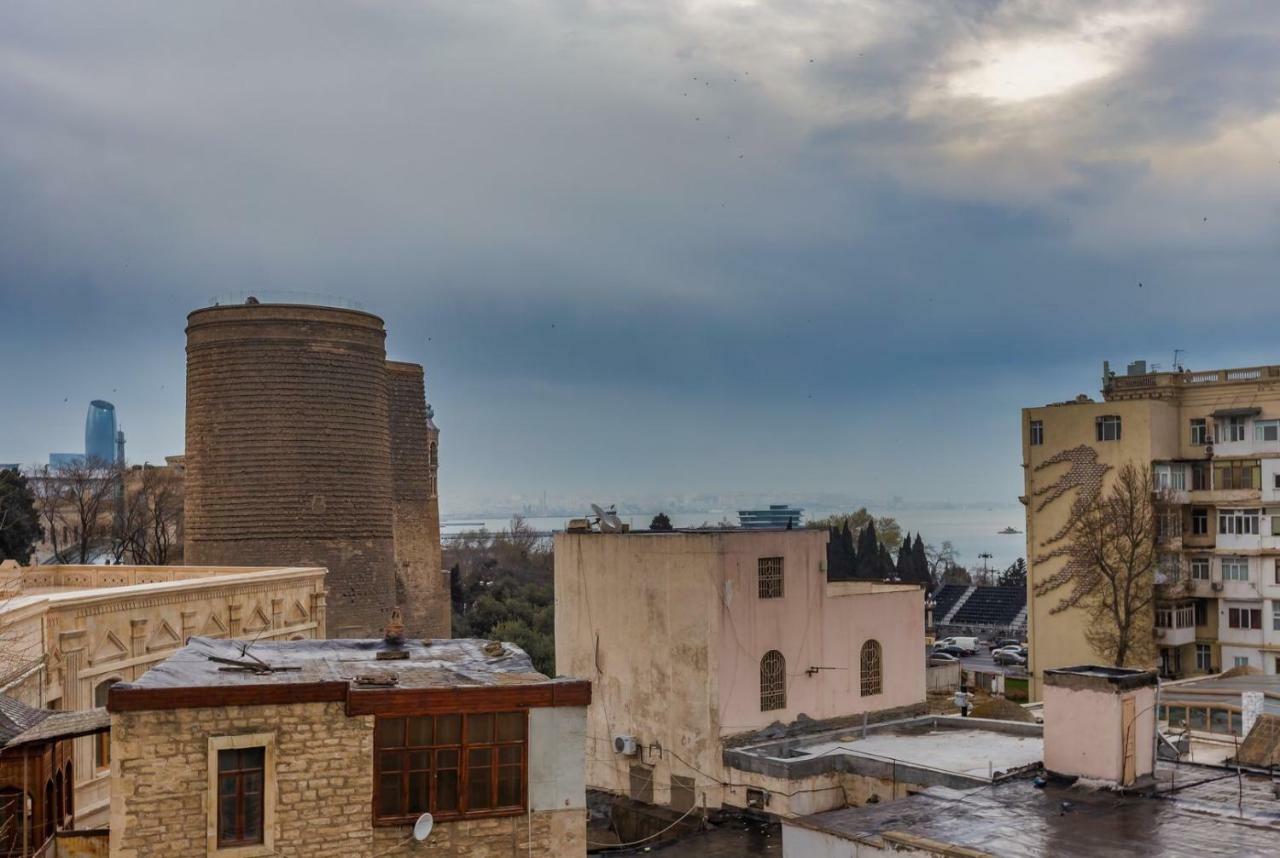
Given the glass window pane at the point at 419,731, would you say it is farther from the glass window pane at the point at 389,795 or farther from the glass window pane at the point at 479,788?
the glass window pane at the point at 479,788

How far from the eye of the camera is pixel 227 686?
37.3 ft

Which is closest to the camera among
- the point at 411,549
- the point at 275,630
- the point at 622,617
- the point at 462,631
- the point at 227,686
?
the point at 227,686

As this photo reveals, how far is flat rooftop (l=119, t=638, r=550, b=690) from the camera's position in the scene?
12.1 m

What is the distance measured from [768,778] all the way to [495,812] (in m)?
9.85

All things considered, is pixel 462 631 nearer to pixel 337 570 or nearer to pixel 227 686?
pixel 337 570

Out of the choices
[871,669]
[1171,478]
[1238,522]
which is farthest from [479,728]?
[1238,522]

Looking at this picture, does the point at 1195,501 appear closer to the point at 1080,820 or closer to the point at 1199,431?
the point at 1199,431

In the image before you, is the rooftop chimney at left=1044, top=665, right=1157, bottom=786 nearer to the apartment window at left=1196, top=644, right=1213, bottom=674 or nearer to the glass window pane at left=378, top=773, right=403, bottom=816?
the glass window pane at left=378, top=773, right=403, bottom=816

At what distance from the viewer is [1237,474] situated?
40.2 meters

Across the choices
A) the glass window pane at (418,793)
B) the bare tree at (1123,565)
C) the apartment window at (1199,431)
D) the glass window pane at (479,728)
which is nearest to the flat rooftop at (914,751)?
the glass window pane at (479,728)

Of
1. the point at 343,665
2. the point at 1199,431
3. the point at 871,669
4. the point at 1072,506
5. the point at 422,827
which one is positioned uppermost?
the point at 1199,431

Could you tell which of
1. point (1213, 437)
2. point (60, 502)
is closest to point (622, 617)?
point (1213, 437)

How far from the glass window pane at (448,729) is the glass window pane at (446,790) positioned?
0.33 metres

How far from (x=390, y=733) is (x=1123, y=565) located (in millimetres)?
34704
